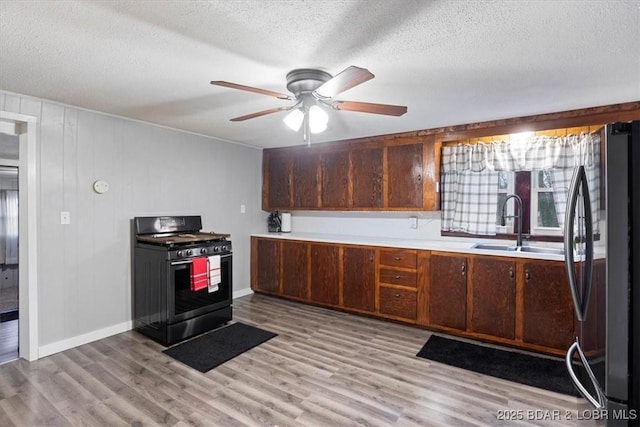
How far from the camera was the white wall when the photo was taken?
292 centimetres

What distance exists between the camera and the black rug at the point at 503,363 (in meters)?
2.51

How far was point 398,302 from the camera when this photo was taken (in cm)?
367

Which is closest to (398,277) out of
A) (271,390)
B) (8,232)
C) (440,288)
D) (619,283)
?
(440,288)

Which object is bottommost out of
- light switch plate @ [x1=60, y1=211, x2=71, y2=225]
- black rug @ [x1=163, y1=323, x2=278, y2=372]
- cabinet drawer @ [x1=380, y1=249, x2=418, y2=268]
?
black rug @ [x1=163, y1=323, x2=278, y2=372]

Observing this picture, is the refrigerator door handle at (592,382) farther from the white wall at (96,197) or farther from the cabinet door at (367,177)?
the white wall at (96,197)

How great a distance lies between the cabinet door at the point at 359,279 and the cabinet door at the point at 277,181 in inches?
54.2

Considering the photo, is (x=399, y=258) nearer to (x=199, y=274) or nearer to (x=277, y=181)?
(x=199, y=274)

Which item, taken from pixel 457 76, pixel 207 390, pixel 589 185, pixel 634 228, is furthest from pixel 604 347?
pixel 207 390

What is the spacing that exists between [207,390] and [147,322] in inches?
52.9

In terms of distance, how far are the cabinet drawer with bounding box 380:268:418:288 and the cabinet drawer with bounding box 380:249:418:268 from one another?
8 centimetres

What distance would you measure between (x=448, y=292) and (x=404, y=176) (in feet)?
4.51

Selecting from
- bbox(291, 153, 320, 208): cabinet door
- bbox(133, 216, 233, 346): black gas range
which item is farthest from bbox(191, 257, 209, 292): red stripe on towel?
bbox(291, 153, 320, 208): cabinet door

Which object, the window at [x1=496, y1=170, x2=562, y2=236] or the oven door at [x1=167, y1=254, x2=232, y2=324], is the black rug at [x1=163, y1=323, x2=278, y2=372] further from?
the window at [x1=496, y1=170, x2=562, y2=236]

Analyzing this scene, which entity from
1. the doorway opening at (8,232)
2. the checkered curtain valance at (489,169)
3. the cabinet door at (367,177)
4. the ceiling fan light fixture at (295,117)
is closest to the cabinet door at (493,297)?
the checkered curtain valance at (489,169)
